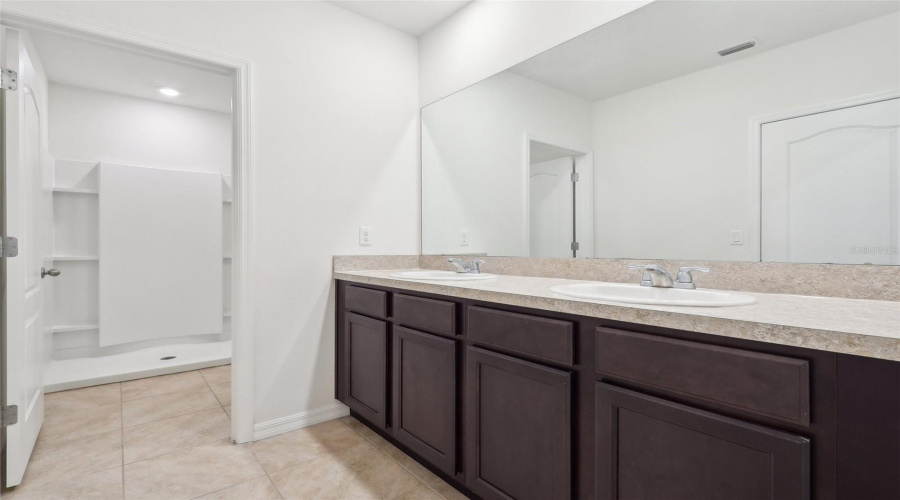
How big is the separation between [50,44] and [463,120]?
105 inches

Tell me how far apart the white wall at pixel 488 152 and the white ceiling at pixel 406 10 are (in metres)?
0.49

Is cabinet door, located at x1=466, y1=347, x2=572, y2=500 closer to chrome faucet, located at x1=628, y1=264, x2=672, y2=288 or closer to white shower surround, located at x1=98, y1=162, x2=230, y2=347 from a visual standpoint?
chrome faucet, located at x1=628, y1=264, x2=672, y2=288

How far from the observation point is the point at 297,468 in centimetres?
185

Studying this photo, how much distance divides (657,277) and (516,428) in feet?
2.32

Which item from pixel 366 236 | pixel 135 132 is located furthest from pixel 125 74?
pixel 366 236

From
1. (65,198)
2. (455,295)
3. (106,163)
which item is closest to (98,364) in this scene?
(65,198)

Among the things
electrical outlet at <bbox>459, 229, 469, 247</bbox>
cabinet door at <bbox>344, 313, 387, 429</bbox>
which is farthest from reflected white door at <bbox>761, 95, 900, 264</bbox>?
cabinet door at <bbox>344, 313, 387, 429</bbox>

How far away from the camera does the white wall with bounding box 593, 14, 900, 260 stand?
3.96 ft

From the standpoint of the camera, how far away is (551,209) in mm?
1988

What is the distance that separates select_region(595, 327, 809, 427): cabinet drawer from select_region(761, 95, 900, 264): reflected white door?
Result: 0.71 m

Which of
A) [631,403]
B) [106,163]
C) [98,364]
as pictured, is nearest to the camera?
[631,403]

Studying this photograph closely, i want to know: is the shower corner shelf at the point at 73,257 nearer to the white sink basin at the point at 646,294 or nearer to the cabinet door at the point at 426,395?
the cabinet door at the point at 426,395

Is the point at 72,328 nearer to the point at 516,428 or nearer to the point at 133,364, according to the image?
the point at 133,364

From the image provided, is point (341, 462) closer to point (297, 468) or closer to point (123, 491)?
point (297, 468)
